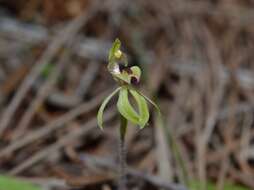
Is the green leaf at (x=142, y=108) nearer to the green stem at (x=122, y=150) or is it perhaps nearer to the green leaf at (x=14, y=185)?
the green stem at (x=122, y=150)

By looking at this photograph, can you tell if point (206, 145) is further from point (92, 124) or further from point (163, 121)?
point (92, 124)

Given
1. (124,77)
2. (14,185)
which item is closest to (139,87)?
(14,185)

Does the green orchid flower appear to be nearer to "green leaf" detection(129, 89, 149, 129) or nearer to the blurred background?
"green leaf" detection(129, 89, 149, 129)

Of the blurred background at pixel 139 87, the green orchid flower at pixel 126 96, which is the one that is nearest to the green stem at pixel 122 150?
Result: the green orchid flower at pixel 126 96

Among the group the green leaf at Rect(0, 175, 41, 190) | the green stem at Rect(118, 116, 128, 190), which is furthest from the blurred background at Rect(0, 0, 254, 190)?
the green stem at Rect(118, 116, 128, 190)

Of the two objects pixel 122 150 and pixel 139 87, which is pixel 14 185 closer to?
pixel 122 150

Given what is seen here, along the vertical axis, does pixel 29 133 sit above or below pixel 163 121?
above

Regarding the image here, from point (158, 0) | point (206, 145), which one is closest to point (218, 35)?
point (158, 0)
